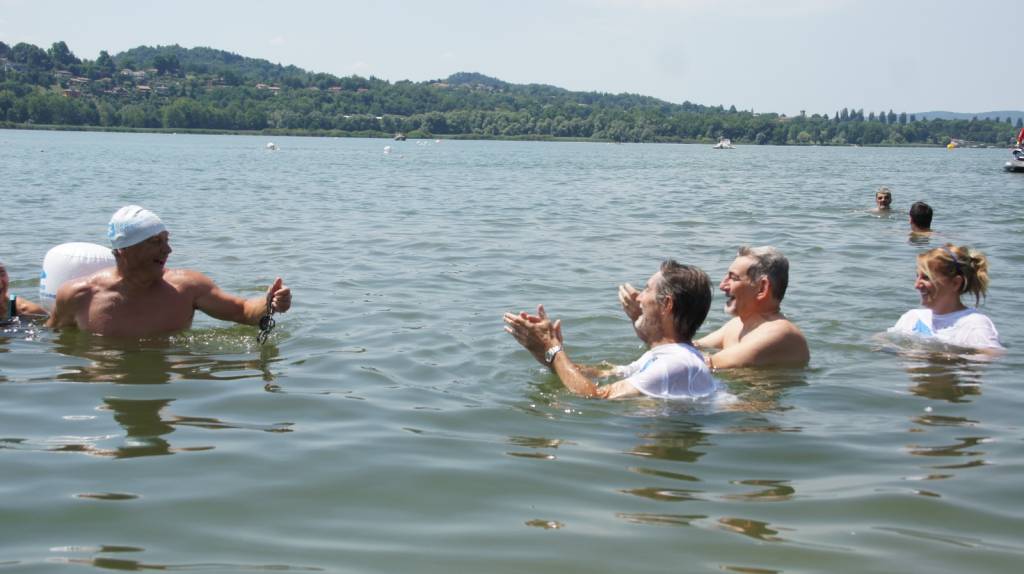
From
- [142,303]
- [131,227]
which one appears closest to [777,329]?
[131,227]

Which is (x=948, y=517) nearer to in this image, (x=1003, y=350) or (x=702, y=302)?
(x=702, y=302)

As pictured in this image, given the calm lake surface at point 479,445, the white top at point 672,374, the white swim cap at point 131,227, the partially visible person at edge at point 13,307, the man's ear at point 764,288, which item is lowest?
the calm lake surface at point 479,445

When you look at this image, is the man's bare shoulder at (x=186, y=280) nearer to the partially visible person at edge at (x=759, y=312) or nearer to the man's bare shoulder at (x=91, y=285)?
the man's bare shoulder at (x=91, y=285)

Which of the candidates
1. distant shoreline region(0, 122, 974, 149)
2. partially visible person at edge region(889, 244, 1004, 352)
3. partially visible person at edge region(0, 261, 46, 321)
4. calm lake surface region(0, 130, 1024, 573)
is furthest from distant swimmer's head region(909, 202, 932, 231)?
distant shoreline region(0, 122, 974, 149)

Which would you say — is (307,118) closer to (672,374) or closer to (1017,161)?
(1017,161)

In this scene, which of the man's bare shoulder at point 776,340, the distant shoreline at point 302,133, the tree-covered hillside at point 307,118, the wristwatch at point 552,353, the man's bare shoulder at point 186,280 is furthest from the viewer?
A: the tree-covered hillside at point 307,118

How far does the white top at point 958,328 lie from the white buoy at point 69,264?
7079 millimetres

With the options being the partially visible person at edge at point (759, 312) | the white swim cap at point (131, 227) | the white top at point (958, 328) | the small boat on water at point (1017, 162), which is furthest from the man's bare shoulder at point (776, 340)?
the small boat on water at point (1017, 162)

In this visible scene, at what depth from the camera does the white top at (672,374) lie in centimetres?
602

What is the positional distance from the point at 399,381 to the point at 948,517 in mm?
3976

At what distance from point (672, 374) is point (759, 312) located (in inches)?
67.5

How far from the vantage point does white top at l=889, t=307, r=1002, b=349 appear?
327 inches

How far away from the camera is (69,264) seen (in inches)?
342

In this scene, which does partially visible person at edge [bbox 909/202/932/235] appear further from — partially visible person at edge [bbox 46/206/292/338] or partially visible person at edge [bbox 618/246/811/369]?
partially visible person at edge [bbox 46/206/292/338]
